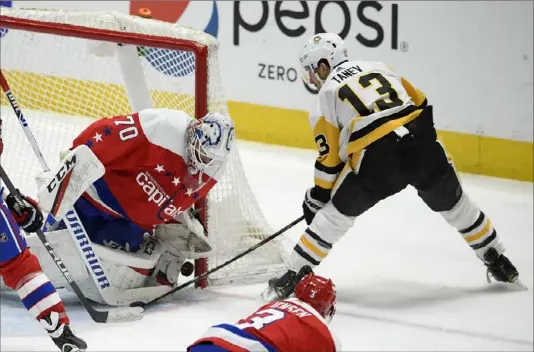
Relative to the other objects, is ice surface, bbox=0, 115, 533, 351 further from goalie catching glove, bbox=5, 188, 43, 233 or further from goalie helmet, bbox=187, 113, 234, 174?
goalie helmet, bbox=187, 113, 234, 174

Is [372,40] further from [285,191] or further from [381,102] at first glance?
[381,102]

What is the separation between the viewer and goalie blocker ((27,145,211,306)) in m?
4.31

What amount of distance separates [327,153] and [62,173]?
0.93m

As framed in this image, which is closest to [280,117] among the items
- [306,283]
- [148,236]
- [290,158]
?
[290,158]

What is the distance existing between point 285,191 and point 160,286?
5.57ft

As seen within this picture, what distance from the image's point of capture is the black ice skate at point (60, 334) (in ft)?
12.8

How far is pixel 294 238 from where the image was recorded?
18.3 feet

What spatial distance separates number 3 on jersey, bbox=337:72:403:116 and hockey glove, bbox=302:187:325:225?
0.35 m

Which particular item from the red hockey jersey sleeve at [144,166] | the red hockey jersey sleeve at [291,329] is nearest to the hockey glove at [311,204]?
the red hockey jersey sleeve at [144,166]

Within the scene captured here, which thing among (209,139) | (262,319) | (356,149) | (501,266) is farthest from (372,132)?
(262,319)

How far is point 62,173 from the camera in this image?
4.30 metres

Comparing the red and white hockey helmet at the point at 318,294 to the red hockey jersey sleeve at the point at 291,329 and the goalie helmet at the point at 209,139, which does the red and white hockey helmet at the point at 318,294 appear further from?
the goalie helmet at the point at 209,139

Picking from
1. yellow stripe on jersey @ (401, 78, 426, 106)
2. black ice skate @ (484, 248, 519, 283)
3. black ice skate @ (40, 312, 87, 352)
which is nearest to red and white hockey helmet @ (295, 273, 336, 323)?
black ice skate @ (40, 312, 87, 352)

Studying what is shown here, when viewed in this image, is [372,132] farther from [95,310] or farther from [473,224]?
A: [95,310]
